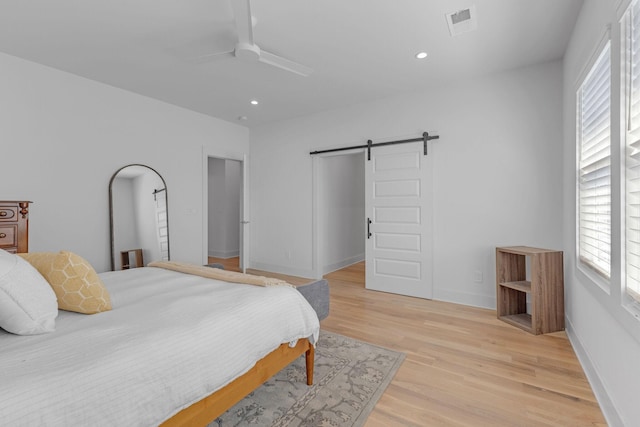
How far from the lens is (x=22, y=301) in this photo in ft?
3.89

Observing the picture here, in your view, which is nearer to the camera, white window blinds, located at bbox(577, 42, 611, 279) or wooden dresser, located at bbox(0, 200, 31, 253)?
white window blinds, located at bbox(577, 42, 611, 279)

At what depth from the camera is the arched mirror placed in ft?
11.9

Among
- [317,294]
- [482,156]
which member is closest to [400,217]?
[482,156]

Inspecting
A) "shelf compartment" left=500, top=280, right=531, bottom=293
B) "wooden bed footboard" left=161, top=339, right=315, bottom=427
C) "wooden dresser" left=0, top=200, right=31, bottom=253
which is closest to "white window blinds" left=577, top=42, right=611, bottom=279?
"shelf compartment" left=500, top=280, right=531, bottom=293

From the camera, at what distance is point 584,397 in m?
1.80

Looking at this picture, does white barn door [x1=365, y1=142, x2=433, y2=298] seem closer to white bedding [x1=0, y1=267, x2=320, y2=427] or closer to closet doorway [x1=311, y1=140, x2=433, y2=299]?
closet doorway [x1=311, y1=140, x2=433, y2=299]

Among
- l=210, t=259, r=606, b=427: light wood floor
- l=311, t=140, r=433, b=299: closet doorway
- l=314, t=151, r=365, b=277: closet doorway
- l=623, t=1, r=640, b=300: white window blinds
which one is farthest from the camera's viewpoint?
l=314, t=151, r=365, b=277: closet doorway

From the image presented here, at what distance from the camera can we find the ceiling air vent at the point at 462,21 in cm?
225

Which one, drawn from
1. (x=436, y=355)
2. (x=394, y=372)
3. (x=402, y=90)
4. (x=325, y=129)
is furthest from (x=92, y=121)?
(x=436, y=355)

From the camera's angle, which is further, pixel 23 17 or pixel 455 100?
pixel 455 100

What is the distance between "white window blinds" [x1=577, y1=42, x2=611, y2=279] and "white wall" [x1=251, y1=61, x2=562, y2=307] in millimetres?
762

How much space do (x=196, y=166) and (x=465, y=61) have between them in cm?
380

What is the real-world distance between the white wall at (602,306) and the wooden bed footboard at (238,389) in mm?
1609

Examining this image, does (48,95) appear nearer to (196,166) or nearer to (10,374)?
(196,166)
